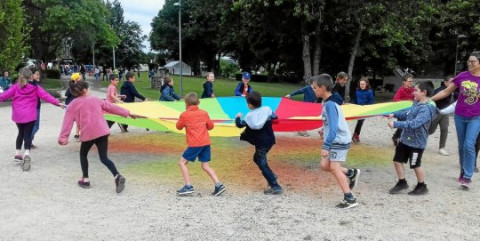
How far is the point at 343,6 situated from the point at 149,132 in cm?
1065

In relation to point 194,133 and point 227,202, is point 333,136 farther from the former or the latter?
point 194,133

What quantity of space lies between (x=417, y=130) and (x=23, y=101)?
560 centimetres

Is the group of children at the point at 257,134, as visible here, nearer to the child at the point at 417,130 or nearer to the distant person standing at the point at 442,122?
the child at the point at 417,130

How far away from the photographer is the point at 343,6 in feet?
56.0

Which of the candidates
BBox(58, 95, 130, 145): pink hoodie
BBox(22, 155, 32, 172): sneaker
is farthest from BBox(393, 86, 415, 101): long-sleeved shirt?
BBox(22, 155, 32, 172): sneaker

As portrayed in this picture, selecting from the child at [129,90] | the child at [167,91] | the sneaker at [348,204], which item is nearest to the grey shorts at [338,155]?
the sneaker at [348,204]

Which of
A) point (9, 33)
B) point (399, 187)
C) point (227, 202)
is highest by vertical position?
point (9, 33)

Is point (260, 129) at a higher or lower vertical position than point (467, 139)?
higher

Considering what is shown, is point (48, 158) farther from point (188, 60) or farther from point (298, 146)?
point (188, 60)

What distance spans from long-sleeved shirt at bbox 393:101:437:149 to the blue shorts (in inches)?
88.0

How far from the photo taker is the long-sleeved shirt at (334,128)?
14.7ft

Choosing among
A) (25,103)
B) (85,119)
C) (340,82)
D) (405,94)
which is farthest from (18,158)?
(405,94)

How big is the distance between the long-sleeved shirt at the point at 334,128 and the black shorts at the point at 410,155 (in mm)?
1034

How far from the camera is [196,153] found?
16.8 ft
